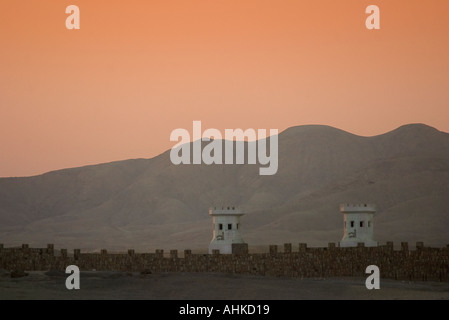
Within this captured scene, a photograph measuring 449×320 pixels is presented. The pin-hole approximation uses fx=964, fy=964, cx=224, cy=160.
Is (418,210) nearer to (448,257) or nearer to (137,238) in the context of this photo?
(137,238)

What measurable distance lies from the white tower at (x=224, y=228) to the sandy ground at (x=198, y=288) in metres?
12.3

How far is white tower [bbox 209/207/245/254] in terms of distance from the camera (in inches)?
2687

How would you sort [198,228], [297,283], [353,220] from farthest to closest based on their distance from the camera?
[198,228]
[353,220]
[297,283]

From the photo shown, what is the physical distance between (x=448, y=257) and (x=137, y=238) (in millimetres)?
108498

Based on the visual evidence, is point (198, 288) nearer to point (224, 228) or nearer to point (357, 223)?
point (224, 228)

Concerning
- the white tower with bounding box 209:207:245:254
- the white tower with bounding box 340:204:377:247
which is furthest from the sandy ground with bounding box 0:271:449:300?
the white tower with bounding box 340:204:377:247

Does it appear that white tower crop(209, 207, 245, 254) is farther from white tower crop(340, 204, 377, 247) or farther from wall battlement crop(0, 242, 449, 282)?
wall battlement crop(0, 242, 449, 282)

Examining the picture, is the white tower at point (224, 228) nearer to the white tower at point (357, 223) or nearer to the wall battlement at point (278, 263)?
the white tower at point (357, 223)

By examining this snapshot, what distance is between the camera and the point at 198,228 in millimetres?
166125

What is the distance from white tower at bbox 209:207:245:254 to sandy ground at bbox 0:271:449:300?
12336mm

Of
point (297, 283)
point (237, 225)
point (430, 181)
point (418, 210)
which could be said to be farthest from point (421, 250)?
point (430, 181)

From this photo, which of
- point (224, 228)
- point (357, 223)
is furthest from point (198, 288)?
point (357, 223)

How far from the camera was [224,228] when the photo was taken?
68.8 meters
